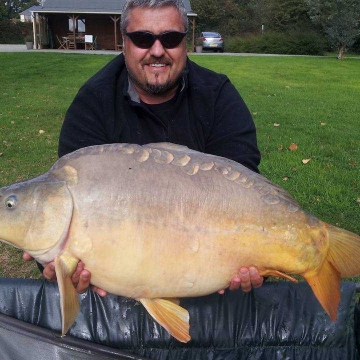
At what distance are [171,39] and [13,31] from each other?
29.6 metres

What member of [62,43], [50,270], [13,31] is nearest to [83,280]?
[50,270]

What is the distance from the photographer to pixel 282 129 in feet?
16.8

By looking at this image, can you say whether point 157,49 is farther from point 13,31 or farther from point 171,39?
point 13,31

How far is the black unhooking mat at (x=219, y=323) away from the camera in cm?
192

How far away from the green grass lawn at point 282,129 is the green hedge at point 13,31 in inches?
749

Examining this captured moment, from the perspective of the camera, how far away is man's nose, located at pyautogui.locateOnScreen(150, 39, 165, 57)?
1793 millimetres

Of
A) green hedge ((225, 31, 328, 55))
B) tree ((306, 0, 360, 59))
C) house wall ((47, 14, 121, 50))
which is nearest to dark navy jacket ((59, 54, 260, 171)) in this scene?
tree ((306, 0, 360, 59))

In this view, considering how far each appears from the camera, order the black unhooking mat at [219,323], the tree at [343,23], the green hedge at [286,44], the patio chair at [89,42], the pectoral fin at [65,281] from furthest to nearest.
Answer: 1. the patio chair at [89,42]
2. the green hedge at [286,44]
3. the tree at [343,23]
4. the black unhooking mat at [219,323]
5. the pectoral fin at [65,281]

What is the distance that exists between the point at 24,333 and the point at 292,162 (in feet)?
8.76

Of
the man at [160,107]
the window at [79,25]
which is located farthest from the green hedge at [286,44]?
the man at [160,107]

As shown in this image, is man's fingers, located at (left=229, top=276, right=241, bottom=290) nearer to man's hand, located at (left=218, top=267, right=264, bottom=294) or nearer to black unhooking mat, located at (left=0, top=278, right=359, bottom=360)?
man's hand, located at (left=218, top=267, right=264, bottom=294)

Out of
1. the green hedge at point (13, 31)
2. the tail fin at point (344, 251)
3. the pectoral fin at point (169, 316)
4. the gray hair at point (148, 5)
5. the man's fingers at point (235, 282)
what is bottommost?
the green hedge at point (13, 31)

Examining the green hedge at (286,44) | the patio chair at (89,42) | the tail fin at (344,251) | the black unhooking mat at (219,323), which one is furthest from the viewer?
the patio chair at (89,42)

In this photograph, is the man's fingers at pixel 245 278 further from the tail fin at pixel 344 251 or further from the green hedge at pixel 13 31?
the green hedge at pixel 13 31
